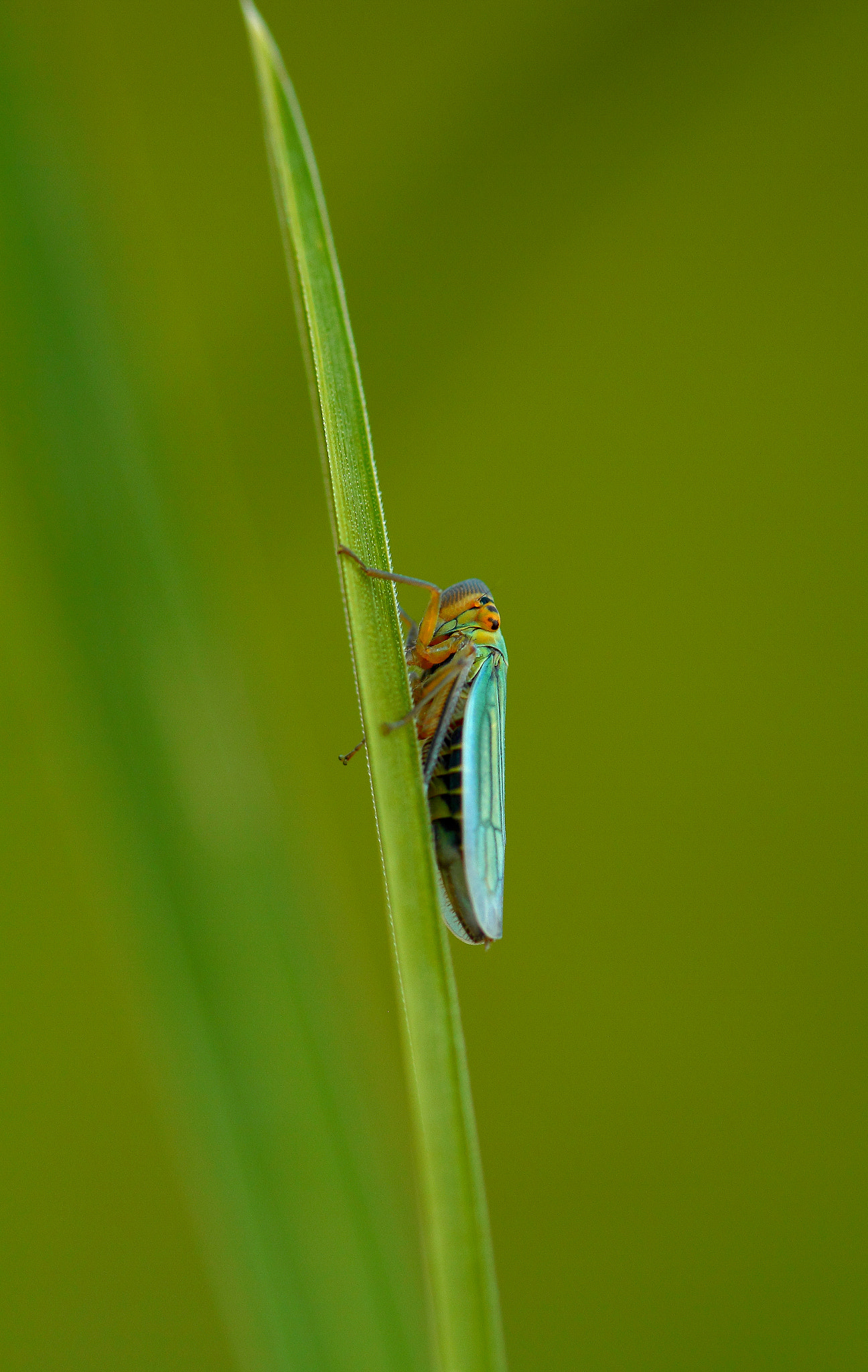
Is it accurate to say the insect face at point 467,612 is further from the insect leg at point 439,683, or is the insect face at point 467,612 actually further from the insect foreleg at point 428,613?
the insect leg at point 439,683

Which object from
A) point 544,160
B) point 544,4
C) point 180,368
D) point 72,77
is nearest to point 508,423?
point 544,160

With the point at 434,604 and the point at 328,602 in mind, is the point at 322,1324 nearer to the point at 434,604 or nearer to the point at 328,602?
the point at 434,604

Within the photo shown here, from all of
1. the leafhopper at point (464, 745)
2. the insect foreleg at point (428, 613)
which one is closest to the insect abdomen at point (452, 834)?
the leafhopper at point (464, 745)

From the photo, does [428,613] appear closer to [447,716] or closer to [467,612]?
[467,612]

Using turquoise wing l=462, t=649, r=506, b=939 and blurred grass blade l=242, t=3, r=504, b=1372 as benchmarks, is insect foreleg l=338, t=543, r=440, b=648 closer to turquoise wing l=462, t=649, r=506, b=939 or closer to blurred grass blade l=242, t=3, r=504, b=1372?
turquoise wing l=462, t=649, r=506, b=939

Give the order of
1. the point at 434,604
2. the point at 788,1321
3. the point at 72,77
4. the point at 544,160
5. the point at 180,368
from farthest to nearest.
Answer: the point at 788,1321, the point at 544,160, the point at 180,368, the point at 434,604, the point at 72,77

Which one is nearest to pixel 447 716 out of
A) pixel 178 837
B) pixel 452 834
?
pixel 452 834

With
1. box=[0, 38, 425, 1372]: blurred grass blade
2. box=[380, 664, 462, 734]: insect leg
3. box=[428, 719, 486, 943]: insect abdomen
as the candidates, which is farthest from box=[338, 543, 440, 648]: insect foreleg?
box=[0, 38, 425, 1372]: blurred grass blade
